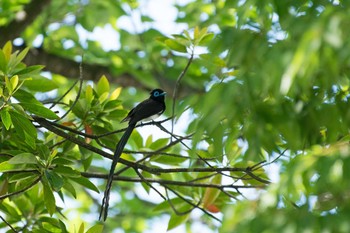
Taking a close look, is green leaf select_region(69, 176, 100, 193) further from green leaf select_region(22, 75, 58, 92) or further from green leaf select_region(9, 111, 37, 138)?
green leaf select_region(22, 75, 58, 92)

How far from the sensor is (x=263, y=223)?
7.93 ft

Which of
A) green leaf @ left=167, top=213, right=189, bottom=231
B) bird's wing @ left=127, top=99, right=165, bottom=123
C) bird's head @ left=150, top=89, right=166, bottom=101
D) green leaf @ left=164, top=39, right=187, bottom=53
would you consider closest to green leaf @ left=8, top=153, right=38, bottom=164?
bird's wing @ left=127, top=99, right=165, bottom=123

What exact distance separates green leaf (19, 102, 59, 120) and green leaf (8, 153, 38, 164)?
0.27 meters

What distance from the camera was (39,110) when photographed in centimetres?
423

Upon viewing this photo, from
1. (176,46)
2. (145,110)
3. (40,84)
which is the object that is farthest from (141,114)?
(40,84)

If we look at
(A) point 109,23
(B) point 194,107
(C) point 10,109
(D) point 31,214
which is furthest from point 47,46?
(B) point 194,107

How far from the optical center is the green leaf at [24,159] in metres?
4.03

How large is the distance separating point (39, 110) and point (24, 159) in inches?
13.0

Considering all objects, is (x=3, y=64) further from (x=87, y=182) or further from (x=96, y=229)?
(x=96, y=229)

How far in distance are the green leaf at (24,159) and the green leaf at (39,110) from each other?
27cm

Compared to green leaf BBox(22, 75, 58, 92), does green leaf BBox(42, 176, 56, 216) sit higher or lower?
lower

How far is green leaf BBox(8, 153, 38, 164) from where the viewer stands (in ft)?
13.2

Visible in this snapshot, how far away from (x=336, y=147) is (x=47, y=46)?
5991 millimetres

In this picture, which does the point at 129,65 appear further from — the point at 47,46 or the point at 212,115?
the point at 212,115
